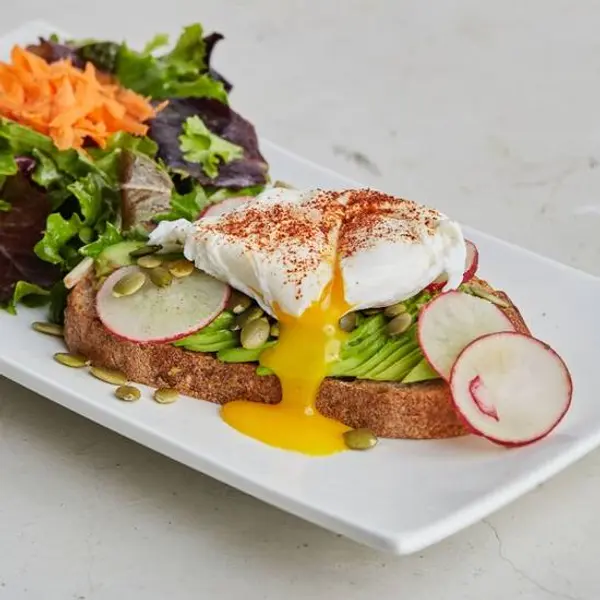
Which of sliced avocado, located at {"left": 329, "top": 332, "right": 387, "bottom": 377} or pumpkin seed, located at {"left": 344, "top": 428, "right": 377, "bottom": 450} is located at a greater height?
sliced avocado, located at {"left": 329, "top": 332, "right": 387, "bottom": 377}

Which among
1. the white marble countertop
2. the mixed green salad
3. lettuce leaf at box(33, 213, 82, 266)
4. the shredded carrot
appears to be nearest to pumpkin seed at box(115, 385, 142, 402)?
the white marble countertop

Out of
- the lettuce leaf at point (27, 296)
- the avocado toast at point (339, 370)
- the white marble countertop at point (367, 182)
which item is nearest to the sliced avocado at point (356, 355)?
the avocado toast at point (339, 370)

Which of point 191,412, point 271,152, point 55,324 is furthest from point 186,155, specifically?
point 191,412

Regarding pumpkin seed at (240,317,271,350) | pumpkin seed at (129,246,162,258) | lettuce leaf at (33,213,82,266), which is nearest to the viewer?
pumpkin seed at (240,317,271,350)

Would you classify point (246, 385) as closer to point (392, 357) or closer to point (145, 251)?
point (392, 357)

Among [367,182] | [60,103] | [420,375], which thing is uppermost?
[60,103]

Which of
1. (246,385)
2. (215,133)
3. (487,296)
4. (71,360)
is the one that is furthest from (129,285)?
(215,133)

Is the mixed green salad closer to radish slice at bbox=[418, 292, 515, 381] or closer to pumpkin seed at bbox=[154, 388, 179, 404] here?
pumpkin seed at bbox=[154, 388, 179, 404]
